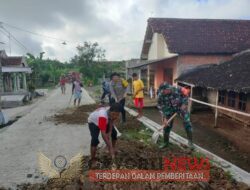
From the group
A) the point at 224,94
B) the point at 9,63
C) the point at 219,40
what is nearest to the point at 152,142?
the point at 224,94

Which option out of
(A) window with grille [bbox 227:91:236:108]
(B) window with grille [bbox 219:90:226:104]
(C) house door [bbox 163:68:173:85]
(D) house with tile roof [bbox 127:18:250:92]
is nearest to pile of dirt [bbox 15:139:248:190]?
(A) window with grille [bbox 227:91:236:108]

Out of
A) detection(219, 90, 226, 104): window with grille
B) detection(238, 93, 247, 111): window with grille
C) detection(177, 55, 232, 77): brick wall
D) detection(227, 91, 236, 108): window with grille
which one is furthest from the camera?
detection(177, 55, 232, 77): brick wall

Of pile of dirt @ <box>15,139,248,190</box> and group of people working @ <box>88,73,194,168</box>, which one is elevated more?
group of people working @ <box>88,73,194,168</box>

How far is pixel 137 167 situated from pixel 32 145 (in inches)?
140

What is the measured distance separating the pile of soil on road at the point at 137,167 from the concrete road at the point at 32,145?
24.5 inches

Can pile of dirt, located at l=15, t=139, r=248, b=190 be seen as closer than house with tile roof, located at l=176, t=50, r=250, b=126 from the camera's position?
Yes

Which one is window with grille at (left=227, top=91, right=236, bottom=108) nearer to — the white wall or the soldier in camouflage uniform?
the soldier in camouflage uniform

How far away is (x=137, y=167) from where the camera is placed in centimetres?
506

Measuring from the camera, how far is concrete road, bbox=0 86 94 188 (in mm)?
5289

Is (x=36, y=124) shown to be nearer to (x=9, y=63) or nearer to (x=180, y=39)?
(x=180, y=39)

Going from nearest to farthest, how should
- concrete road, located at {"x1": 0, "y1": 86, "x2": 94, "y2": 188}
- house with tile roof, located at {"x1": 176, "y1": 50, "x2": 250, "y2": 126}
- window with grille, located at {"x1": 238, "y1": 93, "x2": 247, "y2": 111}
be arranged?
concrete road, located at {"x1": 0, "y1": 86, "x2": 94, "y2": 188} < house with tile roof, located at {"x1": 176, "y1": 50, "x2": 250, "y2": 126} < window with grille, located at {"x1": 238, "y1": 93, "x2": 247, "y2": 111}

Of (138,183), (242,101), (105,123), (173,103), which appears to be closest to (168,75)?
(242,101)

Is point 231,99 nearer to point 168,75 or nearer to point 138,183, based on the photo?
point 168,75

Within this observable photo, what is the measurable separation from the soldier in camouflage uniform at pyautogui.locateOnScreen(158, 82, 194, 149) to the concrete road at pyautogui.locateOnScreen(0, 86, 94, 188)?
2.10m
